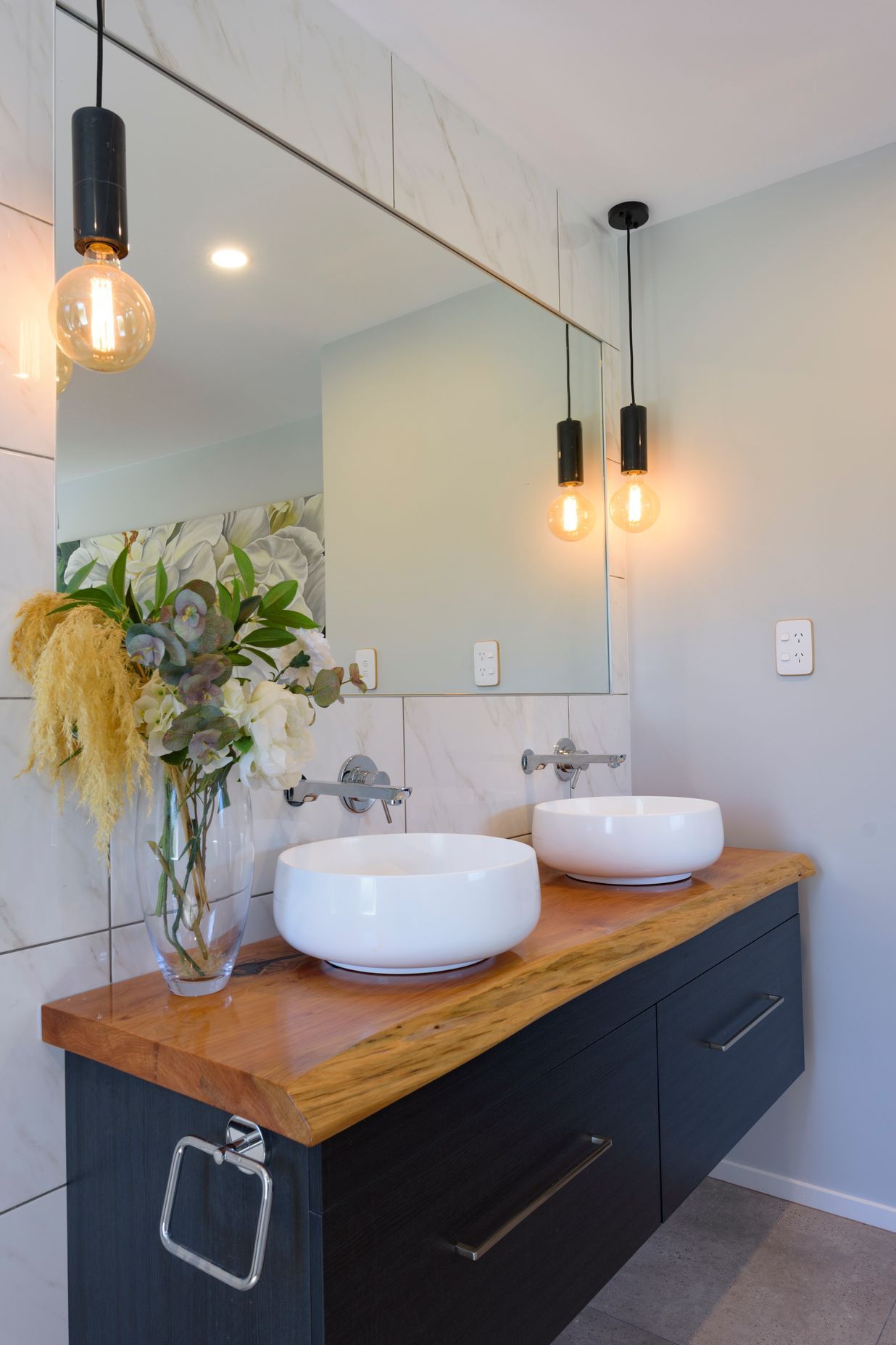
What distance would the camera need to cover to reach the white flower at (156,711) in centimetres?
102

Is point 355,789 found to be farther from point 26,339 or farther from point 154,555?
point 26,339

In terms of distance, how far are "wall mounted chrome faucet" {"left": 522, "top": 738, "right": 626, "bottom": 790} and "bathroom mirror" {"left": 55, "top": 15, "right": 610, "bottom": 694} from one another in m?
0.15

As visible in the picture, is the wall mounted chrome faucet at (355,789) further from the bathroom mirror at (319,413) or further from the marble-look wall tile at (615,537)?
the marble-look wall tile at (615,537)

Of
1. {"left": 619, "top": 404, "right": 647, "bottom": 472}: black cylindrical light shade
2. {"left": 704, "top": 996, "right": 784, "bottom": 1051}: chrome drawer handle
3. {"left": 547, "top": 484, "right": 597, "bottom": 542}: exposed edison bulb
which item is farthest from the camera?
{"left": 619, "top": 404, "right": 647, "bottom": 472}: black cylindrical light shade

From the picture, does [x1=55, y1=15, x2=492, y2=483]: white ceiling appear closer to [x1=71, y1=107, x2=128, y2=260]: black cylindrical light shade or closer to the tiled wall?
the tiled wall

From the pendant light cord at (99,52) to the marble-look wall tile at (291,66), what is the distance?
0.01 metres

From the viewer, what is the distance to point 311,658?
118 cm

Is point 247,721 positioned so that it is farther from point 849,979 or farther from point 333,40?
point 849,979

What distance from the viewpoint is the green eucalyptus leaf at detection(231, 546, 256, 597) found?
1.23 metres

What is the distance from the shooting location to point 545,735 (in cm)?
204

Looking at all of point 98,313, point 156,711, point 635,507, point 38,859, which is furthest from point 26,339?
point 635,507

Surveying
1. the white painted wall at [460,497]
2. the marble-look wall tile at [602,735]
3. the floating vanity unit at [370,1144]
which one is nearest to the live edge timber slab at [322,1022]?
the floating vanity unit at [370,1144]

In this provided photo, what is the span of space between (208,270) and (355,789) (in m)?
0.79

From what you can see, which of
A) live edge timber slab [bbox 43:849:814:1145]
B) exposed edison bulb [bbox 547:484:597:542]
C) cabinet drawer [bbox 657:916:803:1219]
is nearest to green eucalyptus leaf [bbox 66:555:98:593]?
live edge timber slab [bbox 43:849:814:1145]
